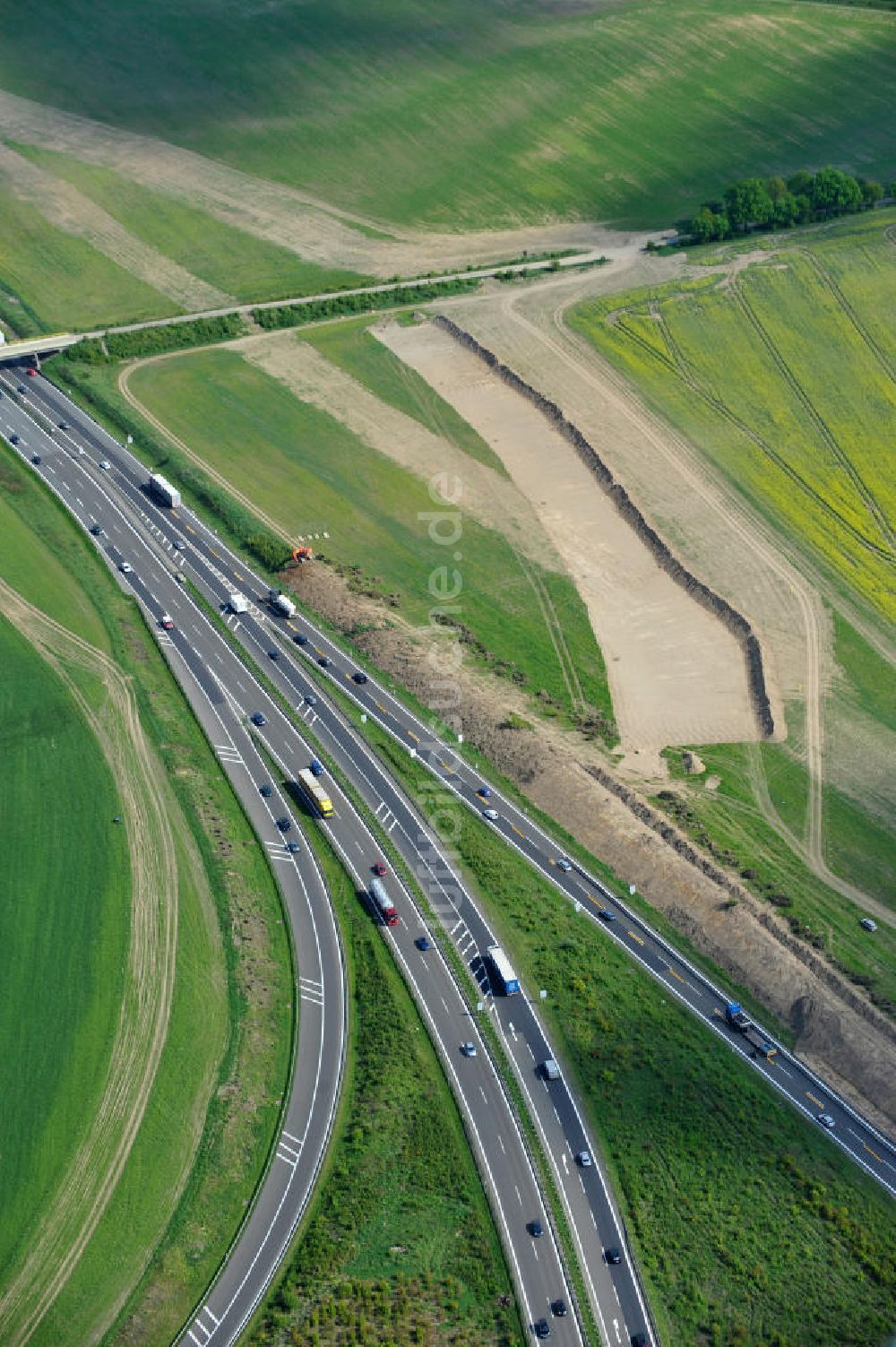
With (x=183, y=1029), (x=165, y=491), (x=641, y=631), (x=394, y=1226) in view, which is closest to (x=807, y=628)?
(x=641, y=631)

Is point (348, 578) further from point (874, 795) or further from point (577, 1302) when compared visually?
point (577, 1302)

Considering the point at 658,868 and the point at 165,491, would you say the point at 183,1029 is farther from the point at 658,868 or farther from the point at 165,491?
the point at 165,491

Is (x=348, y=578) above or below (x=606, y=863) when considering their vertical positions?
above

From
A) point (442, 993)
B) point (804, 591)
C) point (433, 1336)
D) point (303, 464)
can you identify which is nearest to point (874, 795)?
point (804, 591)

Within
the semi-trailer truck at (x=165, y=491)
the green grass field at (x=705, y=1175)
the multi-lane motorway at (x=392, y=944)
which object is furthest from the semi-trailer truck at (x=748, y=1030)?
the semi-trailer truck at (x=165, y=491)

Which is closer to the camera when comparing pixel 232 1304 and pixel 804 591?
pixel 232 1304

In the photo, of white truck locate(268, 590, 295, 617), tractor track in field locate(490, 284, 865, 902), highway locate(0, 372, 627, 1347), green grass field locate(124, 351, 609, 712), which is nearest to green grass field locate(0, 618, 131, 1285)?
highway locate(0, 372, 627, 1347)

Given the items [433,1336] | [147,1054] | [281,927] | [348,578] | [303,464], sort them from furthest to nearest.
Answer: [303,464] → [348,578] → [281,927] → [147,1054] → [433,1336]
